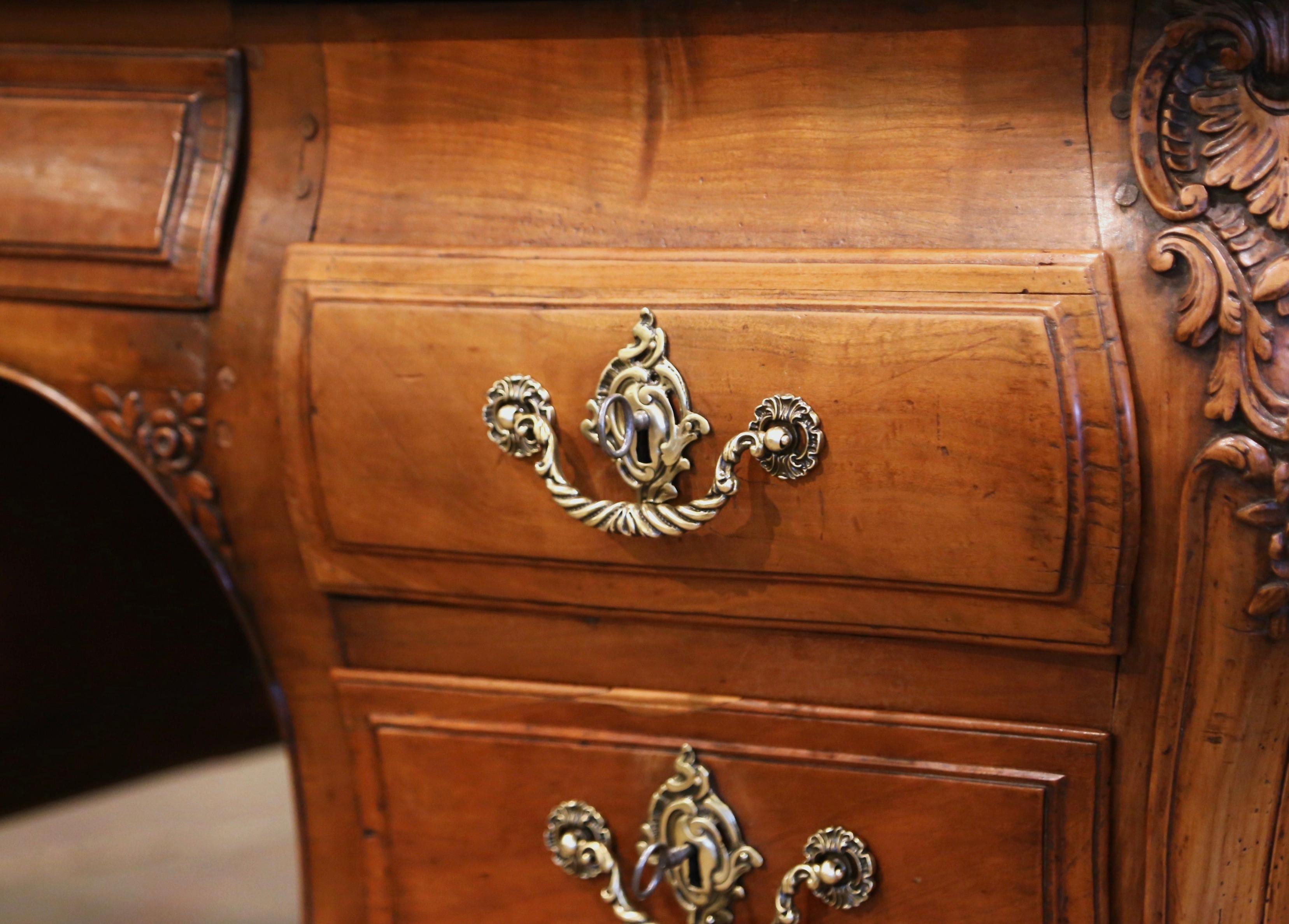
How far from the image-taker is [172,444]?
0.56 metres

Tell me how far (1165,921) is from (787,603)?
181 millimetres

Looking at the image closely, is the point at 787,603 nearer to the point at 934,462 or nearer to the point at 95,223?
the point at 934,462

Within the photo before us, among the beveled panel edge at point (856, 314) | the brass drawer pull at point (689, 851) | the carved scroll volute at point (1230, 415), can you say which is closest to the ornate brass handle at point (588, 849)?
the brass drawer pull at point (689, 851)

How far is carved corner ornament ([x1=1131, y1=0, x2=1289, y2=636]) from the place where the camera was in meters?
0.40

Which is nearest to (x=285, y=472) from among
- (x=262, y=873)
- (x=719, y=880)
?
(x=719, y=880)

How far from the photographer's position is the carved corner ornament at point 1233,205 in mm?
400

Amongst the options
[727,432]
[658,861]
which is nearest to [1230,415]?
[727,432]

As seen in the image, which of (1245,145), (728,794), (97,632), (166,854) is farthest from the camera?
(166,854)

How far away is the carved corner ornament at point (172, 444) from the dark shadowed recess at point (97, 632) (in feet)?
0.63

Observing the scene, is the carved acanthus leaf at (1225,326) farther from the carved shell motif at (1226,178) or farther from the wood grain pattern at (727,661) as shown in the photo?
the wood grain pattern at (727,661)

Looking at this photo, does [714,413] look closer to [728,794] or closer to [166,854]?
[728,794]

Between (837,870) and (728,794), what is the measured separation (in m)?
0.05

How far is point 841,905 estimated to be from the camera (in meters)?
0.49

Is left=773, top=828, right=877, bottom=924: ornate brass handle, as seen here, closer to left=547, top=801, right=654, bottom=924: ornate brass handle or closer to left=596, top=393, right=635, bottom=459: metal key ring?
left=547, top=801, right=654, bottom=924: ornate brass handle
